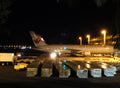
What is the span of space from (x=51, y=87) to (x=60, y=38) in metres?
139

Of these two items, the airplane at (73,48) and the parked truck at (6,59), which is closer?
the parked truck at (6,59)

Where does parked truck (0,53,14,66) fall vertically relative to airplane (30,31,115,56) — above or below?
below

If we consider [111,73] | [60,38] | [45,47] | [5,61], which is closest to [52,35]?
[60,38]

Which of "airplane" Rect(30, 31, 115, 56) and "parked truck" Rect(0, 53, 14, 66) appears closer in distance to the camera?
"parked truck" Rect(0, 53, 14, 66)

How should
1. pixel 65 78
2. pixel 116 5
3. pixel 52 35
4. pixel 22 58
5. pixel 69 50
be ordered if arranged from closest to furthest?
pixel 116 5 < pixel 65 78 < pixel 22 58 < pixel 69 50 < pixel 52 35

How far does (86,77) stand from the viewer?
28672 millimetres

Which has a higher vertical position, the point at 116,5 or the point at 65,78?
the point at 116,5

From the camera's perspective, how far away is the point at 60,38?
528ft

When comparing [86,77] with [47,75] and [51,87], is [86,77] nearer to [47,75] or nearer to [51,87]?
[47,75]

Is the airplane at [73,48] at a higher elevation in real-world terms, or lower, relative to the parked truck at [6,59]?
higher

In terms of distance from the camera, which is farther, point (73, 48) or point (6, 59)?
point (73, 48)

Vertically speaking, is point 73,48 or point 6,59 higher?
point 73,48

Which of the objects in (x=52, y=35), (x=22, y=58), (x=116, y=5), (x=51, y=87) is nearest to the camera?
(x=116, y=5)

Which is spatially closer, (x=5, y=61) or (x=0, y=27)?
(x=0, y=27)
